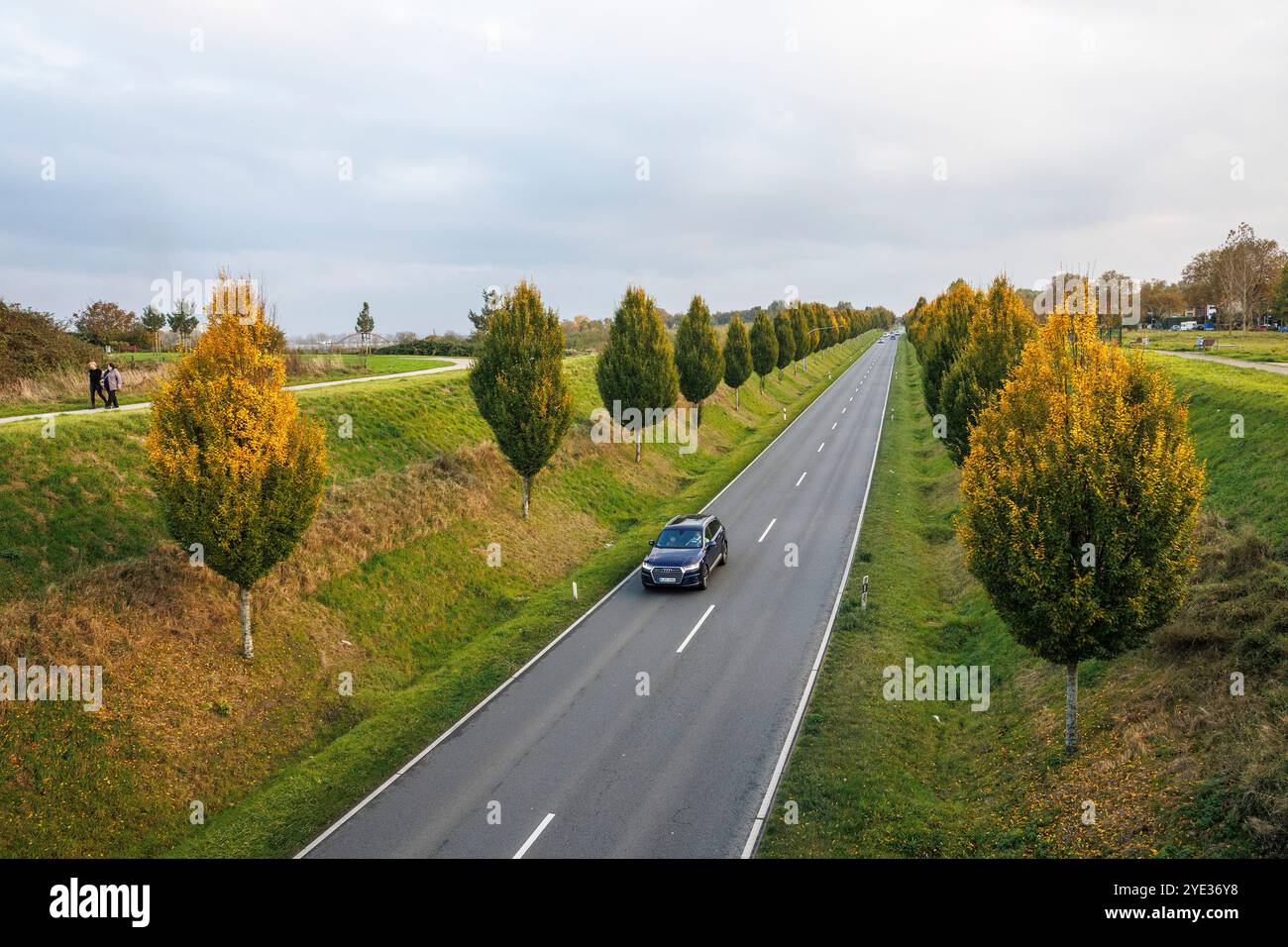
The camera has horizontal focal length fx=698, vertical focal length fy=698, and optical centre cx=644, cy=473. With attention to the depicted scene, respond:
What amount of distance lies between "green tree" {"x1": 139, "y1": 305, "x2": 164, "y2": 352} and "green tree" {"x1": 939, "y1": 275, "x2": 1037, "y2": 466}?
48.4 metres

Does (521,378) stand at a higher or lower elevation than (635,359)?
lower

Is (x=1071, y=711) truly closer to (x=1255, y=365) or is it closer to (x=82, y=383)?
(x=82, y=383)

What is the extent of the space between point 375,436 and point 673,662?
53.4 feet

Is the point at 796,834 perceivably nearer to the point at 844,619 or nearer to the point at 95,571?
the point at 844,619

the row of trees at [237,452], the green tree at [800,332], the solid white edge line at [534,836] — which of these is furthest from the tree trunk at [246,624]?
the green tree at [800,332]

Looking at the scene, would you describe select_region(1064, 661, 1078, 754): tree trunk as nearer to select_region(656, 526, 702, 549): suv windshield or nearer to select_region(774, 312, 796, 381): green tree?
select_region(656, 526, 702, 549): suv windshield

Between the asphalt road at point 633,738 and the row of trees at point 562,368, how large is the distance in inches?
264

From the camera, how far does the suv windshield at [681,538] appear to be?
2244 cm

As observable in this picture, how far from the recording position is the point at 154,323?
45.9 metres

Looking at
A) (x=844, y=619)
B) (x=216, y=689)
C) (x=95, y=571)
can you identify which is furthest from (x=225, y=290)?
(x=844, y=619)

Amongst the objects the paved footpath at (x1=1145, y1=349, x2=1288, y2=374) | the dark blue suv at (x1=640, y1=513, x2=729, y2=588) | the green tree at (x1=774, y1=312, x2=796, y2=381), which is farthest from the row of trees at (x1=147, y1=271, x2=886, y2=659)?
the green tree at (x1=774, y1=312, x2=796, y2=381)

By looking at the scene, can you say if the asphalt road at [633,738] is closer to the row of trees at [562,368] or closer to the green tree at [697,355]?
the row of trees at [562,368]

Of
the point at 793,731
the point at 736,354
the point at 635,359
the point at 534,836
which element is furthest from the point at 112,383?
the point at 736,354

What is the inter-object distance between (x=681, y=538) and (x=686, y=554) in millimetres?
859
